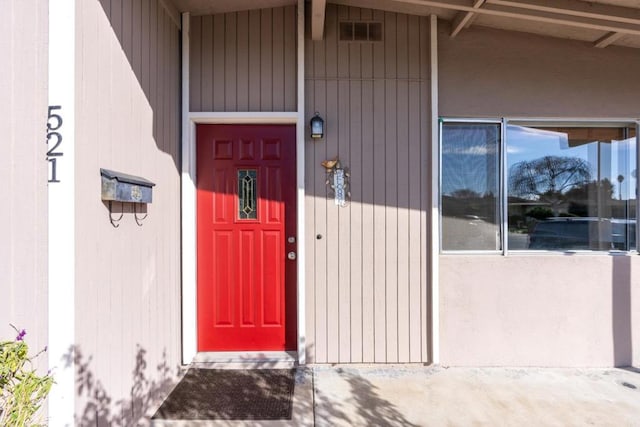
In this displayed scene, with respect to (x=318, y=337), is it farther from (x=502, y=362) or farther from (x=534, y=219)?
(x=534, y=219)

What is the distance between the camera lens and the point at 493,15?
2682 millimetres

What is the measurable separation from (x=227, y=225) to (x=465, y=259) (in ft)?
6.54

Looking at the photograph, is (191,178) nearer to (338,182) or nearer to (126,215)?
(126,215)

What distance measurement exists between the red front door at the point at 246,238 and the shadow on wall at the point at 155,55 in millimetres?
333

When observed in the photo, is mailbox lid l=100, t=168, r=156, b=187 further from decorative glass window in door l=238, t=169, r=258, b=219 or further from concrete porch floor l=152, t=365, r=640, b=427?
concrete porch floor l=152, t=365, r=640, b=427

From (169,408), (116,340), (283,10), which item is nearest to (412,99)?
(283,10)

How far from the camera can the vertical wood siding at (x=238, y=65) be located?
9.58 ft

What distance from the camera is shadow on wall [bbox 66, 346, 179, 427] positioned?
166cm

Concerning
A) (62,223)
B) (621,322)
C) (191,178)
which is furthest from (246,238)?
(621,322)

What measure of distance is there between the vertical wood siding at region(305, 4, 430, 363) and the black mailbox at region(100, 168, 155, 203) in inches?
48.1

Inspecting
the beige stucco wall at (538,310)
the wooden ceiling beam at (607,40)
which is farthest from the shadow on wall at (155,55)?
the wooden ceiling beam at (607,40)

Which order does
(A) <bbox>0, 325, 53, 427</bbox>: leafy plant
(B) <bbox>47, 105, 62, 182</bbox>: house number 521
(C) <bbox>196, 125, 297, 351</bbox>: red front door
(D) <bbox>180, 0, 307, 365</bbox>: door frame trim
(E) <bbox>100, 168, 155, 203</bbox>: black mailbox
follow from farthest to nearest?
(C) <bbox>196, 125, 297, 351</bbox>: red front door < (D) <bbox>180, 0, 307, 365</bbox>: door frame trim < (E) <bbox>100, 168, 155, 203</bbox>: black mailbox < (B) <bbox>47, 105, 62, 182</bbox>: house number 521 < (A) <bbox>0, 325, 53, 427</bbox>: leafy plant

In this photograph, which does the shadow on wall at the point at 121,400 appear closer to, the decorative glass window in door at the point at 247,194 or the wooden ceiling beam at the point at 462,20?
the decorative glass window in door at the point at 247,194

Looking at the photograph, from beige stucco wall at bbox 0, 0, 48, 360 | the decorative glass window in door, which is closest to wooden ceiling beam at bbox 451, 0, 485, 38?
the decorative glass window in door
